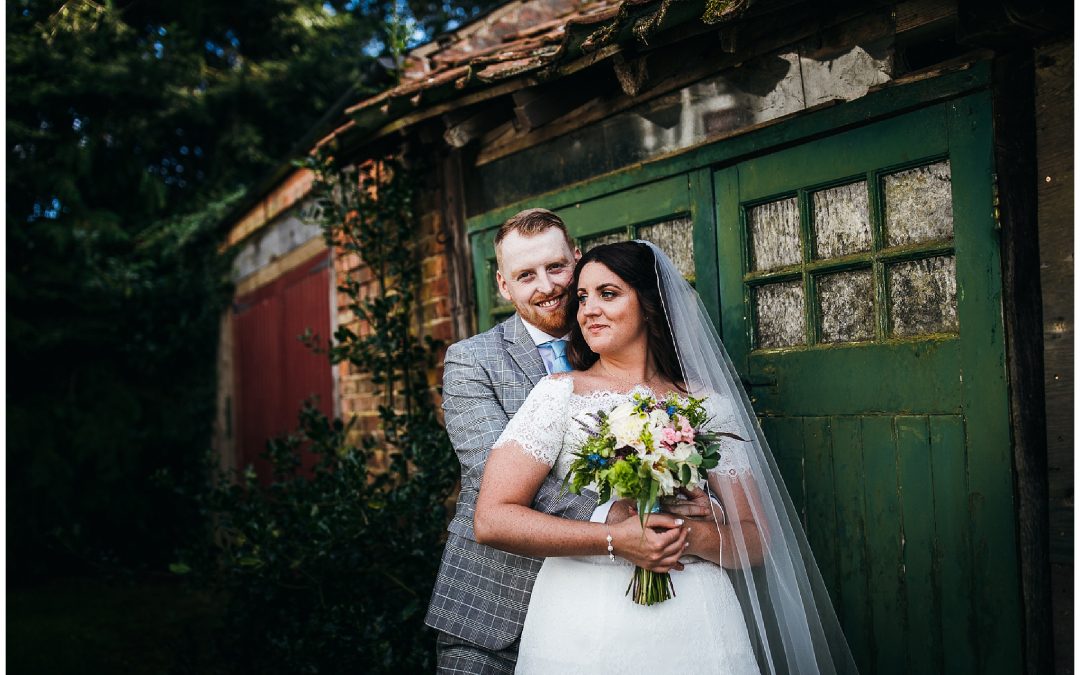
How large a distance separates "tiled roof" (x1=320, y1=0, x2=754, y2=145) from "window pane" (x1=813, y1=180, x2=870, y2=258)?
29.1 inches

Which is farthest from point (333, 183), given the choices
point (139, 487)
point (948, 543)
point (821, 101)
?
point (139, 487)

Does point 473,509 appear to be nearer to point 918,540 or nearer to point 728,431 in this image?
point 728,431

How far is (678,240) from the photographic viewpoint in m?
3.68

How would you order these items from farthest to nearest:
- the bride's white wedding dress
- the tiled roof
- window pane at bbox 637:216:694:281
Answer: window pane at bbox 637:216:694:281 < the tiled roof < the bride's white wedding dress

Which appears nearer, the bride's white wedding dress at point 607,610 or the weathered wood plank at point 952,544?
the bride's white wedding dress at point 607,610

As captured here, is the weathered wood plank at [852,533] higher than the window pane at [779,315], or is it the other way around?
the window pane at [779,315]

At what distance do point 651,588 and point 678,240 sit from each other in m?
1.63

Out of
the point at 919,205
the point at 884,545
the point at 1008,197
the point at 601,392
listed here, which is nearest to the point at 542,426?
the point at 601,392

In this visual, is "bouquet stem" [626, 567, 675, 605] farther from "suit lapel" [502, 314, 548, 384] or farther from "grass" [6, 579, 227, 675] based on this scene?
"grass" [6, 579, 227, 675]

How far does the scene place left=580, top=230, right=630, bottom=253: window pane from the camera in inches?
155

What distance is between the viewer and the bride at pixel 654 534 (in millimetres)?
2463

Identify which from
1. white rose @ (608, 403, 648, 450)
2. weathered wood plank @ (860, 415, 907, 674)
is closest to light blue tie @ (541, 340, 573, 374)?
white rose @ (608, 403, 648, 450)

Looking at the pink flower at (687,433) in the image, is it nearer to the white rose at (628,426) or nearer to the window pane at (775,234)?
the white rose at (628,426)

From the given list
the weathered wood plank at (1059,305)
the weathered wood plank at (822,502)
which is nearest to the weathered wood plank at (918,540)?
the weathered wood plank at (822,502)
